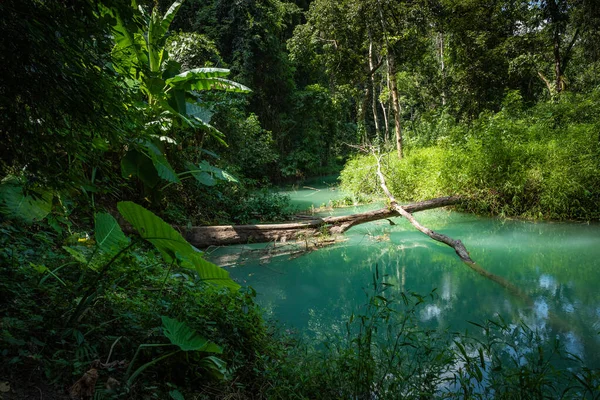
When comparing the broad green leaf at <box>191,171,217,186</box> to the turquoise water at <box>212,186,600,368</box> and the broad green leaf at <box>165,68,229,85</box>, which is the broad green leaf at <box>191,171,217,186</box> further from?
the broad green leaf at <box>165,68,229,85</box>

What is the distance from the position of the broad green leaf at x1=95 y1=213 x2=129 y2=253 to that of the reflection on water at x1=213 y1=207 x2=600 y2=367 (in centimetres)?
179

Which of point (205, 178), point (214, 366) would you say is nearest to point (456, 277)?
point (214, 366)

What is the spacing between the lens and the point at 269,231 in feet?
20.2

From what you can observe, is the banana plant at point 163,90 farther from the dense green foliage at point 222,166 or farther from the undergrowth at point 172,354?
the undergrowth at point 172,354

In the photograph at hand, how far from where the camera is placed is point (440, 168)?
8492 mm

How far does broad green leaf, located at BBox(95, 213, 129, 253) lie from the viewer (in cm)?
197

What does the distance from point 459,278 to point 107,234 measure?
158 inches

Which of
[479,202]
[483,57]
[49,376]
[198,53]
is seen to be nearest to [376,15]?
[483,57]

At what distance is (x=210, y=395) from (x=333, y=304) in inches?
84.2

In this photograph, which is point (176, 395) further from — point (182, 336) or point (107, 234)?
point (107, 234)

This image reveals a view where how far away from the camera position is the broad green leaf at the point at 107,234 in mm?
1969

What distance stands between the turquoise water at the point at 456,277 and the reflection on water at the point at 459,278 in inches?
0.4

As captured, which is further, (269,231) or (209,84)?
(269,231)

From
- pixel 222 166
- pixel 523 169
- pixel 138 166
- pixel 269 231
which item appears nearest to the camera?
pixel 138 166
